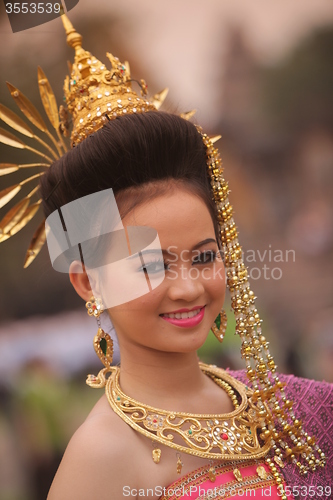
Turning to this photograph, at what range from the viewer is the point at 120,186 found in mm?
1398

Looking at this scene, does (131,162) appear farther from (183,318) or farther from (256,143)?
(256,143)

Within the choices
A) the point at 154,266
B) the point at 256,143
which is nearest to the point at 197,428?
the point at 154,266

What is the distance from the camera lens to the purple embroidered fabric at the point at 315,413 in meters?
1.54

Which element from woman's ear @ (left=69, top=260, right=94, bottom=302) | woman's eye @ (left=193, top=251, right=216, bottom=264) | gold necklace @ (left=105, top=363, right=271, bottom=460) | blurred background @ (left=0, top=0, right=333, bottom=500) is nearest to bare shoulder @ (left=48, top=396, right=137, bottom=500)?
gold necklace @ (left=105, top=363, right=271, bottom=460)

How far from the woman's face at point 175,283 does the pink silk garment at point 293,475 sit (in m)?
0.33

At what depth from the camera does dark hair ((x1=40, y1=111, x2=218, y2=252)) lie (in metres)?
1.39

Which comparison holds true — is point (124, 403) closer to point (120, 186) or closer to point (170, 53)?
point (120, 186)

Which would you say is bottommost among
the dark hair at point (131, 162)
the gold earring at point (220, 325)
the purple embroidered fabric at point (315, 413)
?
the purple embroidered fabric at point (315, 413)

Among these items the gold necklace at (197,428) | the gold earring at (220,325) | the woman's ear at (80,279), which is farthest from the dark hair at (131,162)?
the gold necklace at (197,428)

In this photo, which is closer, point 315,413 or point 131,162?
point 131,162

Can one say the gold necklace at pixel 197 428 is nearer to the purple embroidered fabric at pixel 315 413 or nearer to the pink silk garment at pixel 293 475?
the pink silk garment at pixel 293 475

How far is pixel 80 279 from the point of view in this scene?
4.87ft

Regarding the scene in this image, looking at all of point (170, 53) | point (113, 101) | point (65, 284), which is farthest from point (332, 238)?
point (113, 101)

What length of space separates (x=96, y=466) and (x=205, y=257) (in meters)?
0.56
